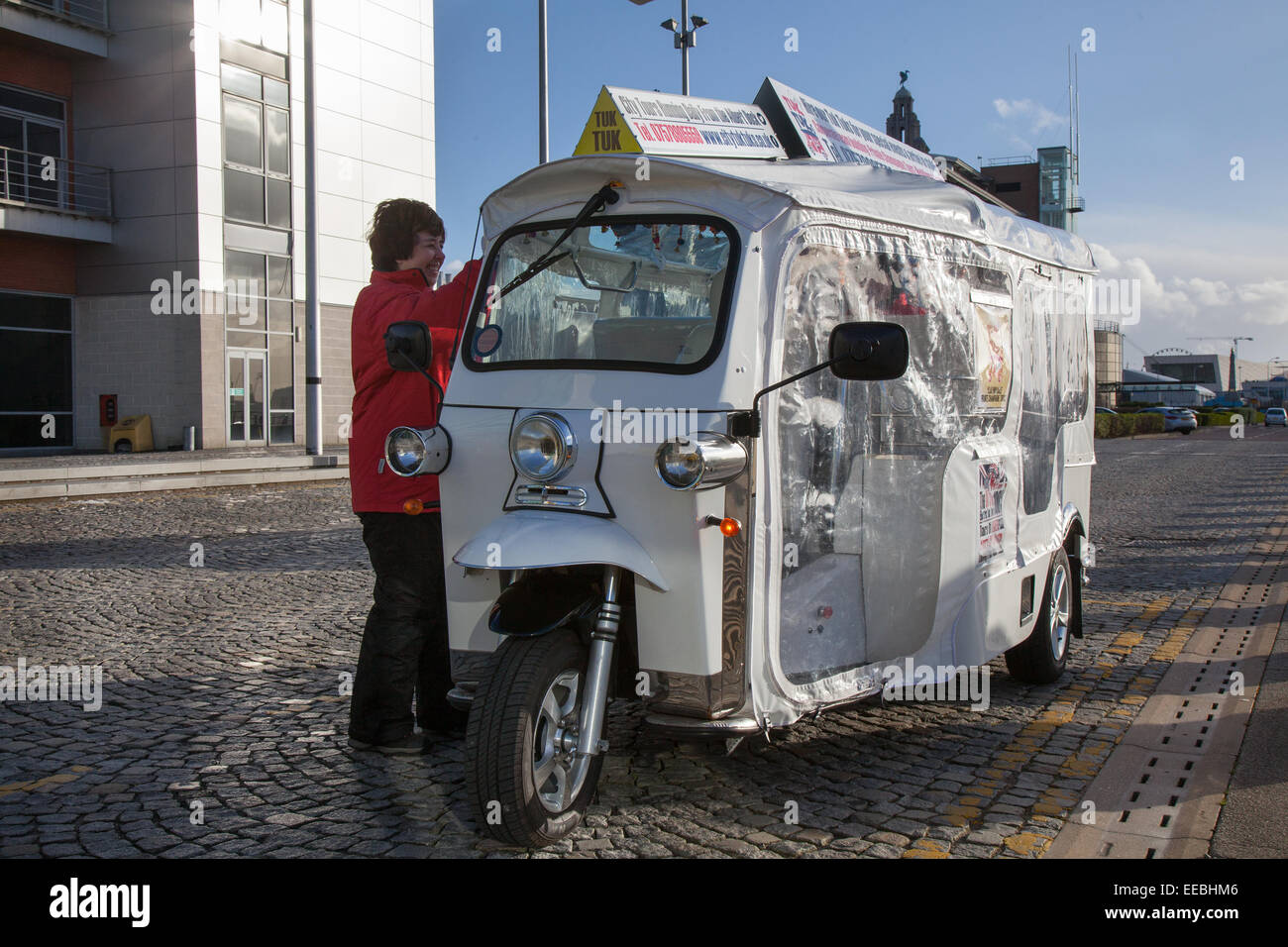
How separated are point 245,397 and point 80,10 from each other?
30.3ft

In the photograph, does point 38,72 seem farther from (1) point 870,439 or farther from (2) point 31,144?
(1) point 870,439

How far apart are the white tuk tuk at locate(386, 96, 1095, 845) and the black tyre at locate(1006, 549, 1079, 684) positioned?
2.68ft

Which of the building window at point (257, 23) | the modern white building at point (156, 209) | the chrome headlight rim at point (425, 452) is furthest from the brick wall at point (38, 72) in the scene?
the chrome headlight rim at point (425, 452)

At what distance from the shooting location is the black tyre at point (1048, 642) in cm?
582

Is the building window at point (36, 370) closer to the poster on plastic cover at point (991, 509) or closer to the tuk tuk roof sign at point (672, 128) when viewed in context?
the tuk tuk roof sign at point (672, 128)

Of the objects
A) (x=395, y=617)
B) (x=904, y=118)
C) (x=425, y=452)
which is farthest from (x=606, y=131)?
(x=904, y=118)

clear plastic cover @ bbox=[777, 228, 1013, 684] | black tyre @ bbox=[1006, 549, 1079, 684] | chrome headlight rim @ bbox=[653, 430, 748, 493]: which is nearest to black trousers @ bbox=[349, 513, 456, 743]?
chrome headlight rim @ bbox=[653, 430, 748, 493]

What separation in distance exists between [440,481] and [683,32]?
21.5 metres

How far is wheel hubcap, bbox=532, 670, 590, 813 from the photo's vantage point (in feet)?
11.9

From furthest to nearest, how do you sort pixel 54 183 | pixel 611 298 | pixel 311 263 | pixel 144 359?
pixel 144 359
pixel 54 183
pixel 311 263
pixel 611 298

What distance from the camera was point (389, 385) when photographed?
15.2 feet

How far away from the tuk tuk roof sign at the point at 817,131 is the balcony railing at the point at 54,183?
2233 cm
